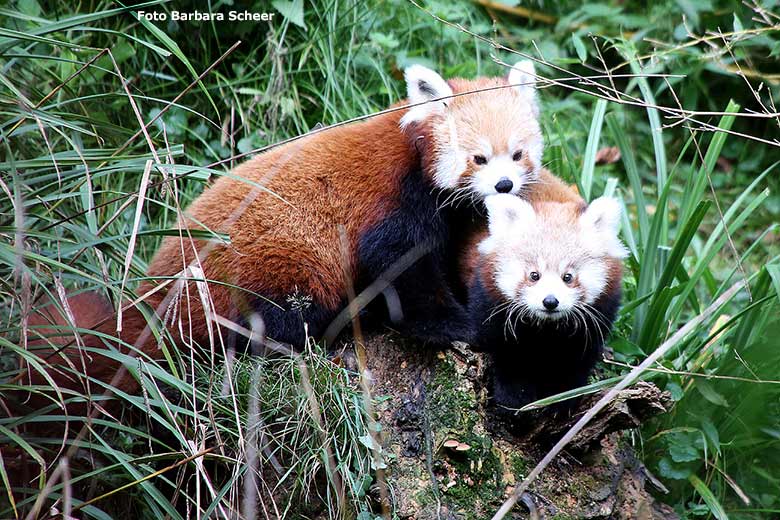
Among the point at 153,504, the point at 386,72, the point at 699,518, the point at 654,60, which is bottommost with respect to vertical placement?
the point at 699,518

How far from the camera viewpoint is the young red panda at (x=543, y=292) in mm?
3432

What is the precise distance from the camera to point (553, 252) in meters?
3.47

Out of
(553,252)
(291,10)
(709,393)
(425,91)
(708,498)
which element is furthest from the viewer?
(291,10)

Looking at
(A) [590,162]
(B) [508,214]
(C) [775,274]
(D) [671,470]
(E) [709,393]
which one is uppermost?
(B) [508,214]

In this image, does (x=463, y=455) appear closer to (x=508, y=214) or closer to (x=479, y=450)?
(x=479, y=450)

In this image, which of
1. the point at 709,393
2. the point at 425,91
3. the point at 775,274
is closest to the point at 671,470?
the point at 709,393

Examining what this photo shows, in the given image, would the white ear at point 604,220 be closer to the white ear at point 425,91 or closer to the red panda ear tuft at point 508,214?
the red panda ear tuft at point 508,214

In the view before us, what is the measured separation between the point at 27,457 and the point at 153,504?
0.46 m

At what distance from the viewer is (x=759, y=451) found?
3797 mm

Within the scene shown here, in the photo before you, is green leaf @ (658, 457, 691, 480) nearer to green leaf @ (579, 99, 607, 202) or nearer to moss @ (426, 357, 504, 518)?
moss @ (426, 357, 504, 518)

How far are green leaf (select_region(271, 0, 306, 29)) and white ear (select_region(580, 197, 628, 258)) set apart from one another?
91.0 inches

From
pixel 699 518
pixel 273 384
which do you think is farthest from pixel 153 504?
pixel 699 518

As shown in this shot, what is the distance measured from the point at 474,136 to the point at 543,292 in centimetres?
89

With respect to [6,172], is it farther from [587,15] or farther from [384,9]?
[587,15]
